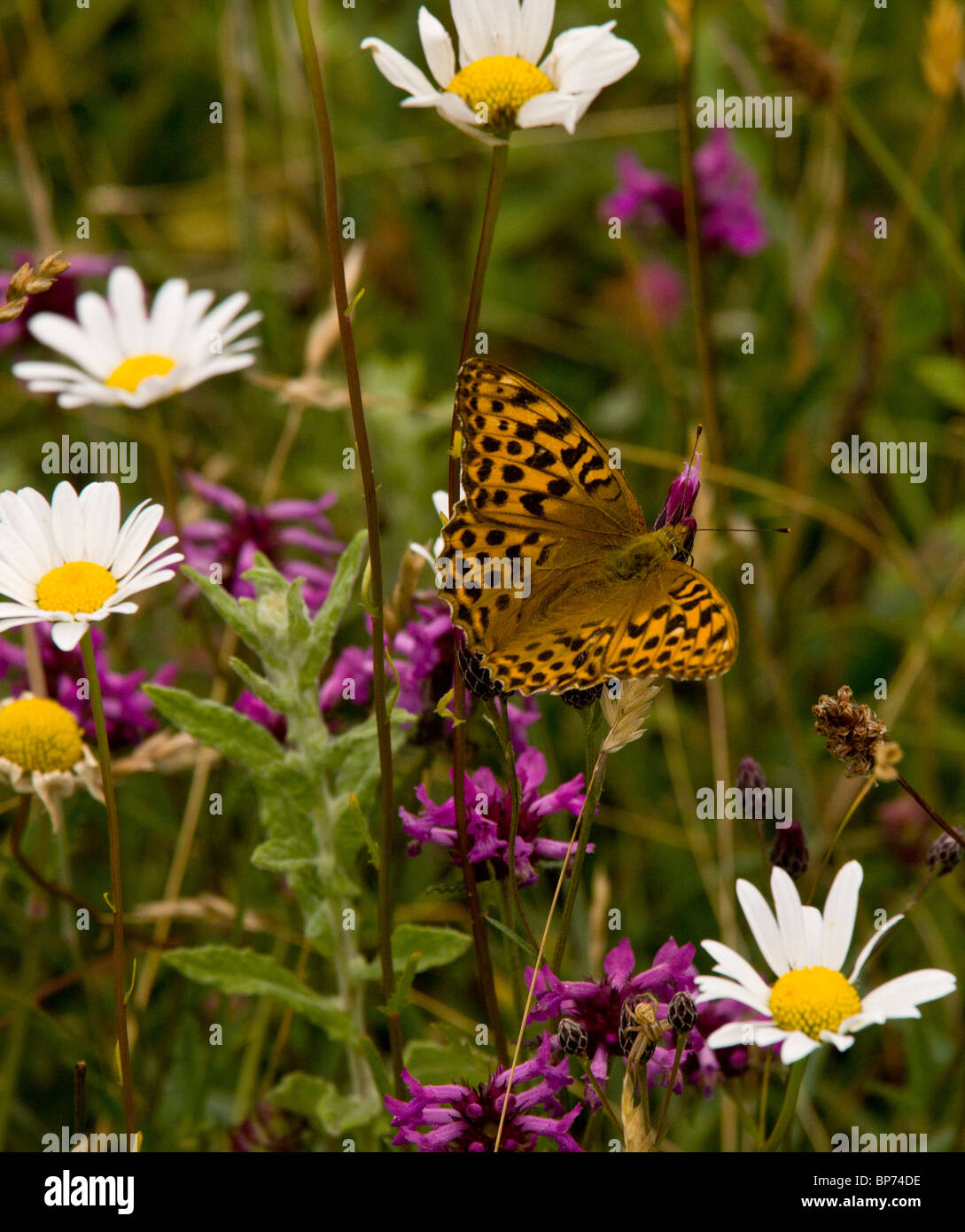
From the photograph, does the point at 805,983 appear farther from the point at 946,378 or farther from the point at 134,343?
the point at 946,378

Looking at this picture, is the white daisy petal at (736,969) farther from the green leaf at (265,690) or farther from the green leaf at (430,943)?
the green leaf at (265,690)

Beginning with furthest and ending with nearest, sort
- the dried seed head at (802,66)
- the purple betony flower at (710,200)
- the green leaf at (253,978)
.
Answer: the purple betony flower at (710,200) → the dried seed head at (802,66) → the green leaf at (253,978)

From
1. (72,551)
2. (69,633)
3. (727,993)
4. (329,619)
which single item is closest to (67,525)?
(72,551)

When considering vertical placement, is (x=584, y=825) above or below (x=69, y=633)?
below

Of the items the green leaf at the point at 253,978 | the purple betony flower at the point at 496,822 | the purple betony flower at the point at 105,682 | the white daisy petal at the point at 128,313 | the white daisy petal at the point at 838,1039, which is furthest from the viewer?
the white daisy petal at the point at 128,313

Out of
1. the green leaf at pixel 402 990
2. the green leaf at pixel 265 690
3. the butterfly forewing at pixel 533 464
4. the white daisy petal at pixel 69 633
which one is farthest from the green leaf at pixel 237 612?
the green leaf at pixel 402 990
